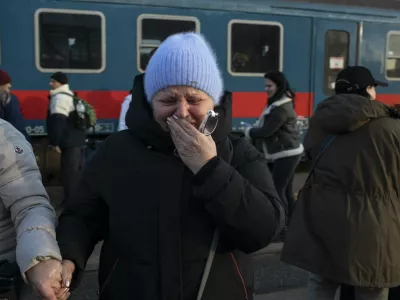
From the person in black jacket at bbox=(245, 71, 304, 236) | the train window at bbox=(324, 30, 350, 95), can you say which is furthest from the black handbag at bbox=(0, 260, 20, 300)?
the train window at bbox=(324, 30, 350, 95)

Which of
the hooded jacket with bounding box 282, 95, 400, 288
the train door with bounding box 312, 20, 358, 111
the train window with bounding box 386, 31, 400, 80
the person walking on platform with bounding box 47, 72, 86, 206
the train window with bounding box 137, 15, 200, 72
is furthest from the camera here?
the train window with bounding box 386, 31, 400, 80

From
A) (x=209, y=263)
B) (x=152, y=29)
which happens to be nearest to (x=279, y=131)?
(x=152, y=29)

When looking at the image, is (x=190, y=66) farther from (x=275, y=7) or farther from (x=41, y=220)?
(x=275, y=7)

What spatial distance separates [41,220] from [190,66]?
71 centimetres

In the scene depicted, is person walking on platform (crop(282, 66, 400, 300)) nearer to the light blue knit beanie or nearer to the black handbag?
the light blue knit beanie

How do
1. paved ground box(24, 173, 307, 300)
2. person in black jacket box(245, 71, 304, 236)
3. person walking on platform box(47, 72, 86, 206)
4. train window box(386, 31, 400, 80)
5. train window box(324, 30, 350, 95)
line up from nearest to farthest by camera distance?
paved ground box(24, 173, 307, 300), person in black jacket box(245, 71, 304, 236), person walking on platform box(47, 72, 86, 206), train window box(324, 30, 350, 95), train window box(386, 31, 400, 80)

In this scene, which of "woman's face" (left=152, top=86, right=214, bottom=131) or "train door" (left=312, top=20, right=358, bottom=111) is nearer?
"woman's face" (left=152, top=86, right=214, bottom=131)

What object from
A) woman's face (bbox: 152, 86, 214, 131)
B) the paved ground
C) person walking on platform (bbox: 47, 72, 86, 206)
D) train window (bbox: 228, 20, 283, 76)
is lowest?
the paved ground

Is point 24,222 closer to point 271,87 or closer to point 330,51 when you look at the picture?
point 271,87

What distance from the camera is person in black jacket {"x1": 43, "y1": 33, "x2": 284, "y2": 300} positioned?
1.53 metres

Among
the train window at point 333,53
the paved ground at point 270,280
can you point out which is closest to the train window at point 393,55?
the train window at point 333,53

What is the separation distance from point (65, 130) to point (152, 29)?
199 centimetres

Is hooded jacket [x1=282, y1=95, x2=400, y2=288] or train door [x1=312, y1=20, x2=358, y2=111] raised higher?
train door [x1=312, y1=20, x2=358, y2=111]

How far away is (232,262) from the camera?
63.8 inches
